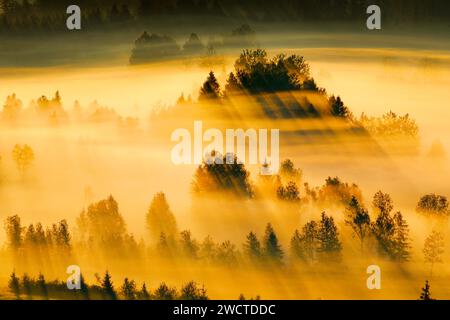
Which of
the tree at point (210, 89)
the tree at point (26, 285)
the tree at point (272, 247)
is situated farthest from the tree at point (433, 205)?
the tree at point (26, 285)

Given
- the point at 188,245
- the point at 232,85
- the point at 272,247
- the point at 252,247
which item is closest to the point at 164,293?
the point at 188,245

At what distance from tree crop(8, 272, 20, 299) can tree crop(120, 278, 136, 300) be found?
2.66 ft

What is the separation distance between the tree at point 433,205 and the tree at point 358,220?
15.8 inches

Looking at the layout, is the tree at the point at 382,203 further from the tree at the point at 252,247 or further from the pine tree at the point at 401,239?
the tree at the point at 252,247

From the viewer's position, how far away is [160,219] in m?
7.71

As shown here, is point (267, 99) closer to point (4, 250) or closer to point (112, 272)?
point (112, 272)

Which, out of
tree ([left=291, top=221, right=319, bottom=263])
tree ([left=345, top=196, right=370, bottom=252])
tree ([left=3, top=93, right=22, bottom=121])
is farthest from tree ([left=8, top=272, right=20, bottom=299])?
tree ([left=345, top=196, right=370, bottom=252])

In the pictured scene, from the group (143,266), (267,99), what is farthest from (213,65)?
(143,266)

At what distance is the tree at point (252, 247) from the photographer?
25.2 ft

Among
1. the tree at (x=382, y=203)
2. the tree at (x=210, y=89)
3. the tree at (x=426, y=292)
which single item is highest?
the tree at (x=210, y=89)

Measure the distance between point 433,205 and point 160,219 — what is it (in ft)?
6.79

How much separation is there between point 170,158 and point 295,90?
3.62 ft

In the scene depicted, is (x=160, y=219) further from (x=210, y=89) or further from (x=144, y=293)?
(x=210, y=89)

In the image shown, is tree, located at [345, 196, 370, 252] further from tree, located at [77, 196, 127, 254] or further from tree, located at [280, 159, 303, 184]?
tree, located at [77, 196, 127, 254]
